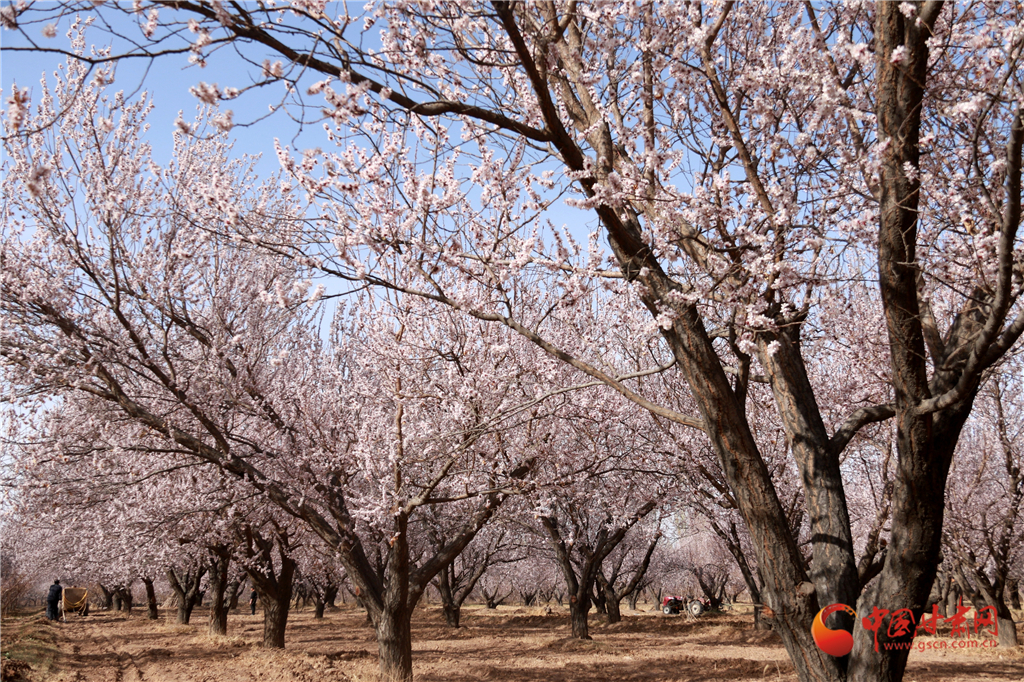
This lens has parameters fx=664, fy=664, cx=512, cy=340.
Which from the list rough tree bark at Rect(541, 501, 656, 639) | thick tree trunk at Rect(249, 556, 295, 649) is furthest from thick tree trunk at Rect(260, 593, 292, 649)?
rough tree bark at Rect(541, 501, 656, 639)

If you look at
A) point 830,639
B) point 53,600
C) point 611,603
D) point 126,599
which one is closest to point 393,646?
point 830,639

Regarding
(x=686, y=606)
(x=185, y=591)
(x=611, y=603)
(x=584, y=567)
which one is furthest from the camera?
(x=686, y=606)

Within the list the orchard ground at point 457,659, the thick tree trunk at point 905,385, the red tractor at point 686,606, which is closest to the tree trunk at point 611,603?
the orchard ground at point 457,659

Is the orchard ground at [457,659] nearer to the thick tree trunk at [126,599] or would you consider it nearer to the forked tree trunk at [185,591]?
the forked tree trunk at [185,591]

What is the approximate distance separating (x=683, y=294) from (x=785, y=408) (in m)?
1.11

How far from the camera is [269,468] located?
1030 centimetres

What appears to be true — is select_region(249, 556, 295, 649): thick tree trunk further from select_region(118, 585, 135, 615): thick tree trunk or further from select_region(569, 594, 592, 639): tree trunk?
select_region(118, 585, 135, 615): thick tree trunk

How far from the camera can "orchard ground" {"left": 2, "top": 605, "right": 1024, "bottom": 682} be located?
1134cm

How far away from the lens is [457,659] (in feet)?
48.1

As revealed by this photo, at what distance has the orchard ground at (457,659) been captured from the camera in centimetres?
1134

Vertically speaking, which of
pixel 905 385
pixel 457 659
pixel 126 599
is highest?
pixel 905 385

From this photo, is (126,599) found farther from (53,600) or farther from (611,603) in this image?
(611,603)

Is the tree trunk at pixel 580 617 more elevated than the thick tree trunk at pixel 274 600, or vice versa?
the thick tree trunk at pixel 274 600

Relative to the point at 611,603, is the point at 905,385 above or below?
above
